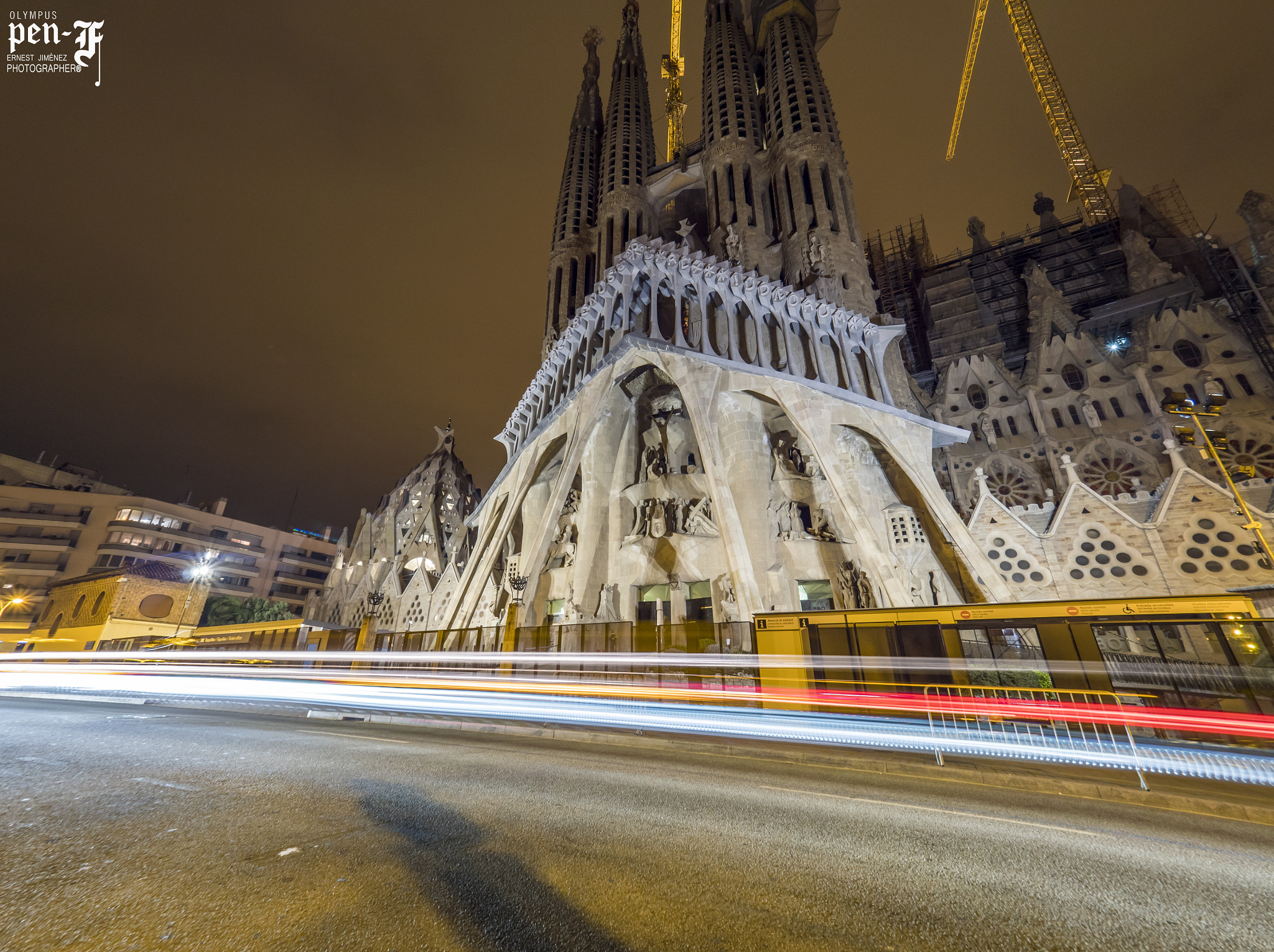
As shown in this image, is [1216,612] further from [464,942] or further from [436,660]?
[436,660]

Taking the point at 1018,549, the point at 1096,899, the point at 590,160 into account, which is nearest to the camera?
the point at 1096,899

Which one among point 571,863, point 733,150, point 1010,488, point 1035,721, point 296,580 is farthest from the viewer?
point 296,580

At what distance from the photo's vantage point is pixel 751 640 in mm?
12977

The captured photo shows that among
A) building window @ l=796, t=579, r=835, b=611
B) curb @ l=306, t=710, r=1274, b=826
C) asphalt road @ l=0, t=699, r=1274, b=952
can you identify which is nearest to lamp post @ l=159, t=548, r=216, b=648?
curb @ l=306, t=710, r=1274, b=826

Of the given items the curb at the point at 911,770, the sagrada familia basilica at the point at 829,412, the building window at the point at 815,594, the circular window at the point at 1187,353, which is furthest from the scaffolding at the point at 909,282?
the curb at the point at 911,770

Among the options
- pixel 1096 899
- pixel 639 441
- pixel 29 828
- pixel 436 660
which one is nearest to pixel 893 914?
pixel 1096 899

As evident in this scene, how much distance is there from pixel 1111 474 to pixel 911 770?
1071 inches

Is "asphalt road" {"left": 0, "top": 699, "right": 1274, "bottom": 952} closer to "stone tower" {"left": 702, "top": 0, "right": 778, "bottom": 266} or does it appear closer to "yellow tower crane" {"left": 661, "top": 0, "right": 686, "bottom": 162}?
"stone tower" {"left": 702, "top": 0, "right": 778, "bottom": 266}

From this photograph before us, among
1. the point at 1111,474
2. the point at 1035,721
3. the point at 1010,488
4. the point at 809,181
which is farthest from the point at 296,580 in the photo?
the point at 1111,474

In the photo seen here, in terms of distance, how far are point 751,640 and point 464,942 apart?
463 inches

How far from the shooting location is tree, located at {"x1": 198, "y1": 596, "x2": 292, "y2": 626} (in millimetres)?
46969

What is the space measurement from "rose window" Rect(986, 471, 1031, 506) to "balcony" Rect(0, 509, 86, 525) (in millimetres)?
74559

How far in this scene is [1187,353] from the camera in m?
26.5

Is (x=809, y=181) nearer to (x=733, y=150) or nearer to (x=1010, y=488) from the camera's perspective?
(x=733, y=150)
